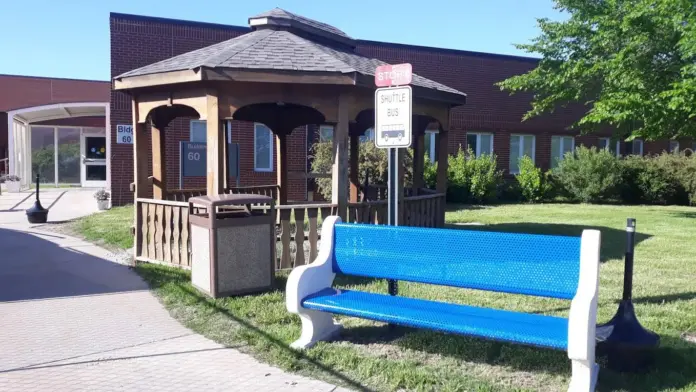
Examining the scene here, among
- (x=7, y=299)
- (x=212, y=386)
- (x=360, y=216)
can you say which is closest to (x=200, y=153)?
(x=360, y=216)

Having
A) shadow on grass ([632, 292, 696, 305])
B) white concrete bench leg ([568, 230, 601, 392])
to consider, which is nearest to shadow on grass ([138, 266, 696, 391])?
white concrete bench leg ([568, 230, 601, 392])

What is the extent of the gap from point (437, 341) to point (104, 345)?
2.85 meters

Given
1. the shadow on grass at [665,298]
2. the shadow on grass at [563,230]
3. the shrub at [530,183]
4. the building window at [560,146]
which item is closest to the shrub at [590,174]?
the shrub at [530,183]

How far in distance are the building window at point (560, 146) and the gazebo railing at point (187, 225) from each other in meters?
18.9

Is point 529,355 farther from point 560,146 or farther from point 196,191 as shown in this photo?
point 560,146

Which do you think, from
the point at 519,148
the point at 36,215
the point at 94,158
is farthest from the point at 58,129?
the point at 519,148

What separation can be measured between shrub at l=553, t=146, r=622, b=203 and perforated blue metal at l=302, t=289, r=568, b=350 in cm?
1970

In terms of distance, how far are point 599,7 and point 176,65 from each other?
15.3 m

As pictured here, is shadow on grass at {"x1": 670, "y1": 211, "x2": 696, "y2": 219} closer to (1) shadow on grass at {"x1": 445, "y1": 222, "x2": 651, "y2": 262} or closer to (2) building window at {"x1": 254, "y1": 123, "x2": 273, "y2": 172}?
(1) shadow on grass at {"x1": 445, "y1": 222, "x2": 651, "y2": 262}

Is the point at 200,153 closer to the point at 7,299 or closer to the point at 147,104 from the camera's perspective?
the point at 147,104

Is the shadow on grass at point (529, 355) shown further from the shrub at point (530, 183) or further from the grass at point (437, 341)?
the shrub at point (530, 183)

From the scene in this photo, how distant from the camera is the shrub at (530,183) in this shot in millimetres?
22984

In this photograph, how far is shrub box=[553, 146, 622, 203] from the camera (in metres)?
22.7

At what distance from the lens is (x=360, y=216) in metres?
8.66
